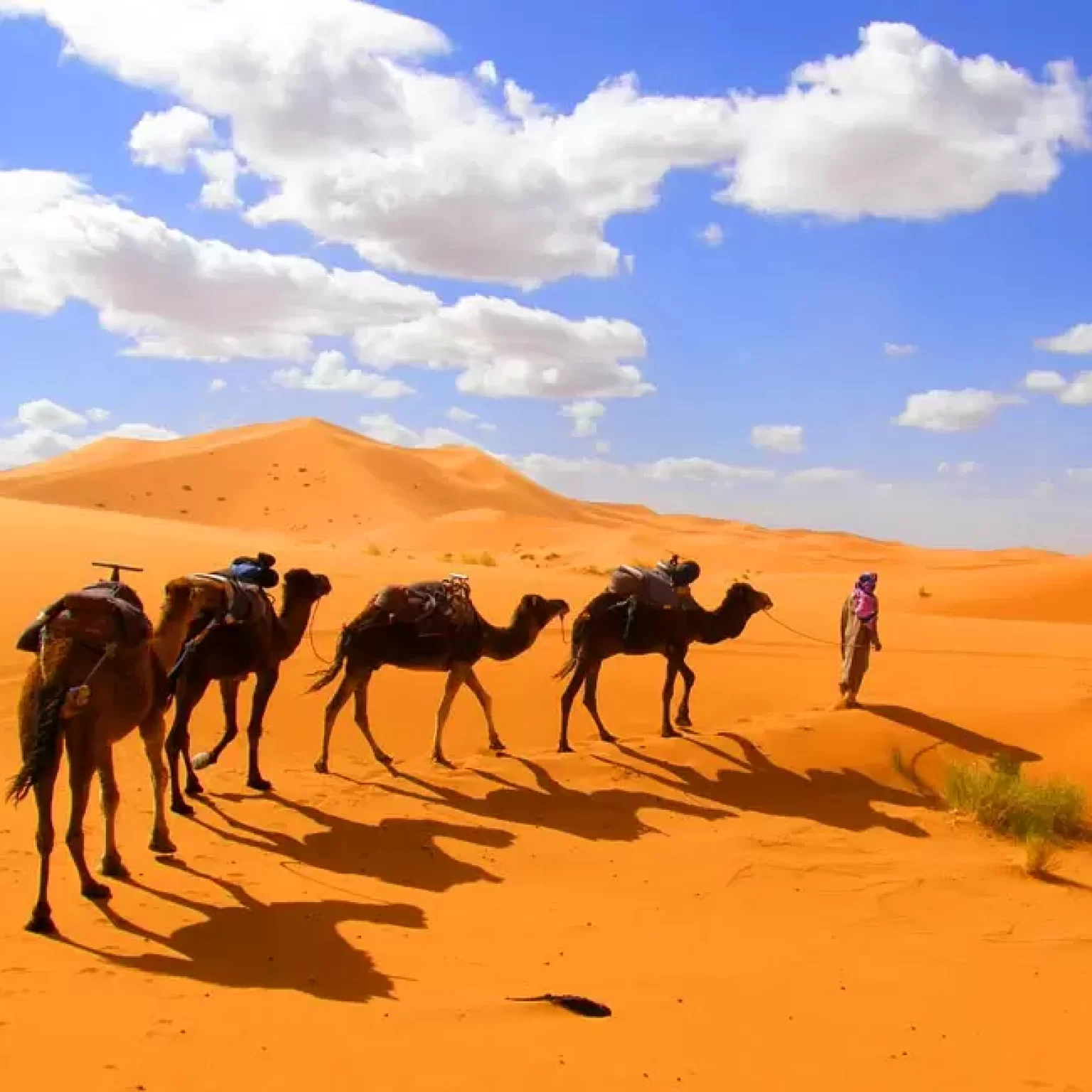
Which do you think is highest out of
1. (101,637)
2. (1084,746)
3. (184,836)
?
(101,637)

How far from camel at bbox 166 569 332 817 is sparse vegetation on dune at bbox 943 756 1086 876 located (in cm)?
641

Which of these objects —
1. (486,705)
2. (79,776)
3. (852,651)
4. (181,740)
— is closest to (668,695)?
(486,705)

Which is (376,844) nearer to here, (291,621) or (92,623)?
(291,621)

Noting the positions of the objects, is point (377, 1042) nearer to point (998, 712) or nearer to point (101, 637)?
point (101, 637)

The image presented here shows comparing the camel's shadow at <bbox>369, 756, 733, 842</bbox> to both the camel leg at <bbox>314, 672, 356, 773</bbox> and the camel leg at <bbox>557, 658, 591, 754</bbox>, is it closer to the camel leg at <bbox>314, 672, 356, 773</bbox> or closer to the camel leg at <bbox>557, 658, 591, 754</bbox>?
the camel leg at <bbox>314, 672, 356, 773</bbox>

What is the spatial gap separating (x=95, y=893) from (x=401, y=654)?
4.51 meters

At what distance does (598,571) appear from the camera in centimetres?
3097

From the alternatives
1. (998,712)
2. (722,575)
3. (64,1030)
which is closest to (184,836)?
(64,1030)

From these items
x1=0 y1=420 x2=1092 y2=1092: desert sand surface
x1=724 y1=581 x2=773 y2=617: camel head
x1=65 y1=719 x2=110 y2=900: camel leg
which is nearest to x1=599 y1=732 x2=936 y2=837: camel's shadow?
x1=0 y1=420 x2=1092 y2=1092: desert sand surface

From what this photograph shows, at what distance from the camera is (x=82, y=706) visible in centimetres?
616

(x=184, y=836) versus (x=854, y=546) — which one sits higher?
(x=854, y=546)

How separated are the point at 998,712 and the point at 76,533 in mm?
22500

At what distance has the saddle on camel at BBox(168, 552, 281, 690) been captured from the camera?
923 cm

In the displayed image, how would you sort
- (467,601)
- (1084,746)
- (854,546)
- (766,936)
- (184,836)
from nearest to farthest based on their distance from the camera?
(766,936), (184,836), (467,601), (1084,746), (854,546)
